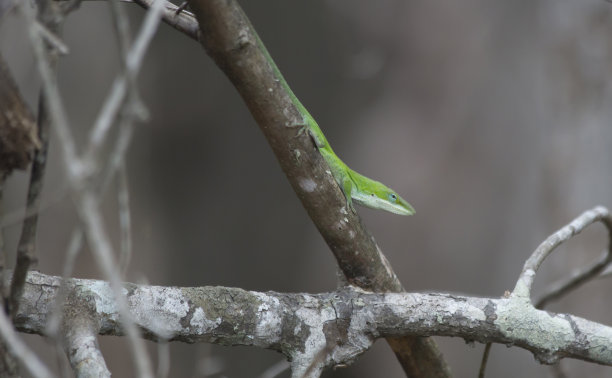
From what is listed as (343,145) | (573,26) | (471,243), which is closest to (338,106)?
(343,145)

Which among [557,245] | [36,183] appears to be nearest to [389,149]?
[557,245]

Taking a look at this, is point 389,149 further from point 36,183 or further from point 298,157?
point 36,183

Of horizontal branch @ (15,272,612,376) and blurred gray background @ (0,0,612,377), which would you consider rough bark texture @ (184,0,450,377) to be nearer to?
horizontal branch @ (15,272,612,376)

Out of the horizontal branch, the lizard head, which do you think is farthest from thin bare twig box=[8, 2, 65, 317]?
the lizard head

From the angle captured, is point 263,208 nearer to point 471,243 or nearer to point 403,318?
point 471,243

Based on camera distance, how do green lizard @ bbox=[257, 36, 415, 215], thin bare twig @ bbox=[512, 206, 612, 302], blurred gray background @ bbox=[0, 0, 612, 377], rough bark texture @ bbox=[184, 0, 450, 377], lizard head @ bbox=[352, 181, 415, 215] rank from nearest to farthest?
rough bark texture @ bbox=[184, 0, 450, 377], thin bare twig @ bbox=[512, 206, 612, 302], green lizard @ bbox=[257, 36, 415, 215], lizard head @ bbox=[352, 181, 415, 215], blurred gray background @ bbox=[0, 0, 612, 377]

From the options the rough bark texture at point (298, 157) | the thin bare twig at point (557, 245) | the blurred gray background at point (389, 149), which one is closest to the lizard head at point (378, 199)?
the rough bark texture at point (298, 157)

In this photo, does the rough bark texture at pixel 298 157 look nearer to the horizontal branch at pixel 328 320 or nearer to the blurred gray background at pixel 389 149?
the horizontal branch at pixel 328 320
